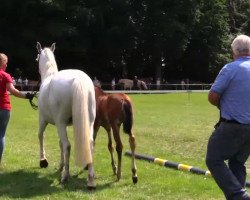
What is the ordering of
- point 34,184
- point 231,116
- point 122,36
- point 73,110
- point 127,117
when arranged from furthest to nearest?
point 122,36
point 127,117
point 34,184
point 73,110
point 231,116

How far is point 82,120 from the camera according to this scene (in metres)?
8.96

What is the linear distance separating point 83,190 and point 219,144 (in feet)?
9.58

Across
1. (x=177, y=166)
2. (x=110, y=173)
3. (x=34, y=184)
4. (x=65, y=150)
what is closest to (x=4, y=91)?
(x=65, y=150)

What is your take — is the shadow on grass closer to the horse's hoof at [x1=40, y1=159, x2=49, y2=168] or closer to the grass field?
the grass field

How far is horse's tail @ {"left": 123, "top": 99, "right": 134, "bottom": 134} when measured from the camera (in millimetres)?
9617

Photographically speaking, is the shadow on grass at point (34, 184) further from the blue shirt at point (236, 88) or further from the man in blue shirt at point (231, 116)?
the blue shirt at point (236, 88)

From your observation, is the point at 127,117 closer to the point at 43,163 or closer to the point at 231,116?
the point at 43,163

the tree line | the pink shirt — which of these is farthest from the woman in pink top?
the tree line

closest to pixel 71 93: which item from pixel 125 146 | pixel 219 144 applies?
pixel 219 144

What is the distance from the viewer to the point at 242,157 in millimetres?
7062

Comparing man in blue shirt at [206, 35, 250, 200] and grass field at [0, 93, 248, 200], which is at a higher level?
man in blue shirt at [206, 35, 250, 200]

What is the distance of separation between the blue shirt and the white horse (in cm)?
283

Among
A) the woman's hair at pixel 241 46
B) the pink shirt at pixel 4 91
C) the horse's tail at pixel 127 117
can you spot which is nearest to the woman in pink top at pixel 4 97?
the pink shirt at pixel 4 91

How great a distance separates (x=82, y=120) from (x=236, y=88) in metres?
3.09
